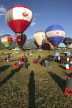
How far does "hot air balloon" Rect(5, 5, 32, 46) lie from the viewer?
28175 millimetres

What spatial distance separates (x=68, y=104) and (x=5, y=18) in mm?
30422

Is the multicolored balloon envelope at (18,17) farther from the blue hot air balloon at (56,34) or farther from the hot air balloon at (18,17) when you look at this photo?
the blue hot air balloon at (56,34)

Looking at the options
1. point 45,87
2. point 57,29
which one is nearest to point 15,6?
point 57,29

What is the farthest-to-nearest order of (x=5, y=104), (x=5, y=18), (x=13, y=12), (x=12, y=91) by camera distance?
(x=5, y=18), (x=13, y=12), (x=12, y=91), (x=5, y=104)

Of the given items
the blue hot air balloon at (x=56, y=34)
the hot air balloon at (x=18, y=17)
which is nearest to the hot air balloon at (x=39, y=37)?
the blue hot air balloon at (x=56, y=34)

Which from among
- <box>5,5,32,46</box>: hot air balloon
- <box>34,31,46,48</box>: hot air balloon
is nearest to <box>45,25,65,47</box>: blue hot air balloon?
<box>5,5,32,46</box>: hot air balloon

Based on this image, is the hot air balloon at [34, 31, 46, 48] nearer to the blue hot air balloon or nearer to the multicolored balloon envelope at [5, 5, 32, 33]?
the blue hot air balloon

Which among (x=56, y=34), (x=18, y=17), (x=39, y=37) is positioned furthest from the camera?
(x=39, y=37)

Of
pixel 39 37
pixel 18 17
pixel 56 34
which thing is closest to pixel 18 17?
pixel 18 17

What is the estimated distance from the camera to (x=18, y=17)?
1132 inches

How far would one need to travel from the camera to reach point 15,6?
2830cm

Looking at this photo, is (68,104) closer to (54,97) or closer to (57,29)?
(54,97)

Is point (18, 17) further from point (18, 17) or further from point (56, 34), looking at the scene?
point (56, 34)

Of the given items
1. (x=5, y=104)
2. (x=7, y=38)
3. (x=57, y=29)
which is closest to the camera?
(x=5, y=104)
